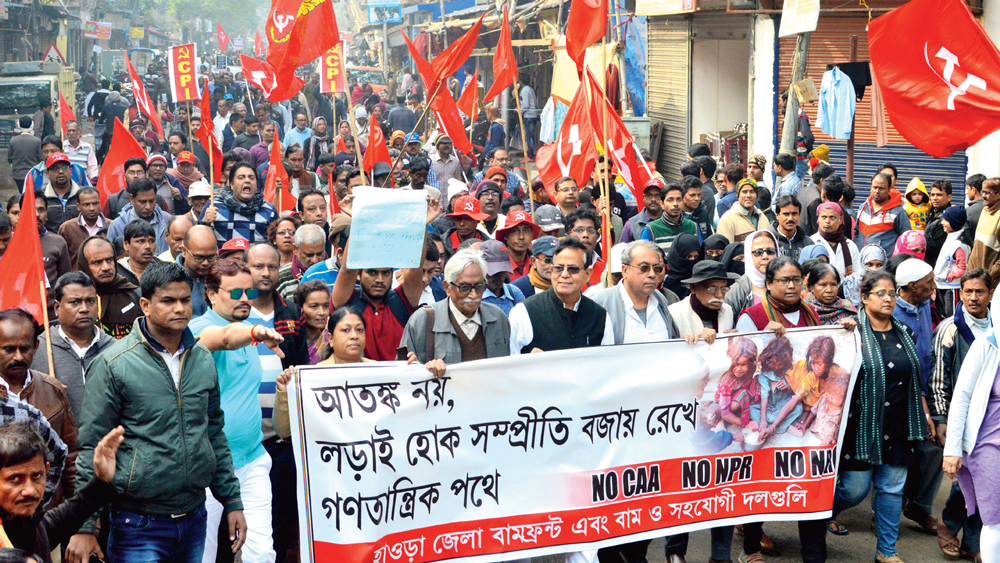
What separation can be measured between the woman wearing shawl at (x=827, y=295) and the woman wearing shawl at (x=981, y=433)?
83cm

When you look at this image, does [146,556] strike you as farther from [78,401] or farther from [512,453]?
[512,453]

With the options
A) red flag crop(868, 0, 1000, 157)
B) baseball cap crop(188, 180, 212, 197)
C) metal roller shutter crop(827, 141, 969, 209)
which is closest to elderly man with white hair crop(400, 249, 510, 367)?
red flag crop(868, 0, 1000, 157)

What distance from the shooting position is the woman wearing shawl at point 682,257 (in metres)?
6.75

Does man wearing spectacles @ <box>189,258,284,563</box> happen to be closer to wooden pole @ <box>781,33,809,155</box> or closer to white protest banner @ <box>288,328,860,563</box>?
white protest banner @ <box>288,328,860,563</box>

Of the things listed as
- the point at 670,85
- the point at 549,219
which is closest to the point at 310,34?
the point at 549,219

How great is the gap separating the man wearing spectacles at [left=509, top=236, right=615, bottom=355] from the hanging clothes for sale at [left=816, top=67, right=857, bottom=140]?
7.31 m

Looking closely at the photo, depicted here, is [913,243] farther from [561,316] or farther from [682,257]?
[561,316]

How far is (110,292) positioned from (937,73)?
515cm

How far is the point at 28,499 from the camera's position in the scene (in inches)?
122

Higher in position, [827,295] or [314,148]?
[314,148]

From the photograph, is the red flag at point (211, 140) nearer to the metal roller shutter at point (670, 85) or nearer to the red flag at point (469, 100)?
the red flag at point (469, 100)

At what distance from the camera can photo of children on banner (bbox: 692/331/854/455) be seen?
17.1ft

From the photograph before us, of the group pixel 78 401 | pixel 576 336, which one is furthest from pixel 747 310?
pixel 78 401

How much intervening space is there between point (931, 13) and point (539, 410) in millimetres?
3752
